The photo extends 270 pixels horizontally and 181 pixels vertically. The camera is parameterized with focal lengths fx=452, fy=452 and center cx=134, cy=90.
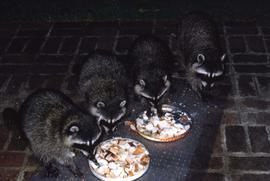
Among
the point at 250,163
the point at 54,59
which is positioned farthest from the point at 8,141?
the point at 250,163

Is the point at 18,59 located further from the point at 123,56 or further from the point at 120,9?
the point at 120,9

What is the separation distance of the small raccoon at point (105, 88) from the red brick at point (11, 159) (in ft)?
3.16

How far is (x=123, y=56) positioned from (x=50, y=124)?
2.21m

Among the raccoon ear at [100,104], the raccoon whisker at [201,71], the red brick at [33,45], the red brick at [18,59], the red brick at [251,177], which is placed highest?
the raccoon whisker at [201,71]

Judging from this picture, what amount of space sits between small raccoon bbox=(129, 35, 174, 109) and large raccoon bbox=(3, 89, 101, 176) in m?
0.90

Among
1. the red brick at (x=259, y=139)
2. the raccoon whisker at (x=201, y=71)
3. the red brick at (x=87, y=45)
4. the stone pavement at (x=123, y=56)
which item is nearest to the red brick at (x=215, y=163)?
the stone pavement at (x=123, y=56)

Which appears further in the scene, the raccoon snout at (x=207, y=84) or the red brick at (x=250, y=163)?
the raccoon snout at (x=207, y=84)

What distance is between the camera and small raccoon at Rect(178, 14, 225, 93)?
5.50m

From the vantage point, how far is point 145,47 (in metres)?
5.92

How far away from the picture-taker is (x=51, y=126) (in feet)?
15.9

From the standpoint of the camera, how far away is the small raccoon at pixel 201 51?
550 centimetres

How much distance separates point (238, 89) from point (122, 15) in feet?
8.65

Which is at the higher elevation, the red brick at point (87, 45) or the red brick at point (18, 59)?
the red brick at point (87, 45)

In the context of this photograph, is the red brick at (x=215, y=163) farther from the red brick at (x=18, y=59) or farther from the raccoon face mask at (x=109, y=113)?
the red brick at (x=18, y=59)
